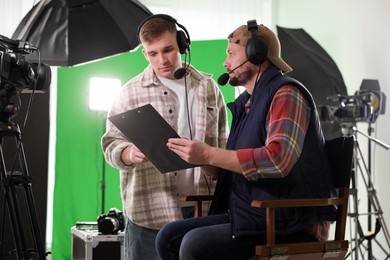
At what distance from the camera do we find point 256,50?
6.24 ft

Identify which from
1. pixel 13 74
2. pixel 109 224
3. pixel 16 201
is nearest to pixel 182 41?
pixel 13 74

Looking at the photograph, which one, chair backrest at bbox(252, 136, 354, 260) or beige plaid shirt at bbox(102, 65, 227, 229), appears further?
beige plaid shirt at bbox(102, 65, 227, 229)

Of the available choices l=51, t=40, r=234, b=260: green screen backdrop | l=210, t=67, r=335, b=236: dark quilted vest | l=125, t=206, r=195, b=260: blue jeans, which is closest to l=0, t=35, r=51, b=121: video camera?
l=125, t=206, r=195, b=260: blue jeans

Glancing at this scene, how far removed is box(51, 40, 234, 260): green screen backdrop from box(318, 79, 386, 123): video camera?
3.96 feet

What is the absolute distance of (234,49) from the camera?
2.02m

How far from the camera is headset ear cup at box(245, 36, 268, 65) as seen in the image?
1.90 meters

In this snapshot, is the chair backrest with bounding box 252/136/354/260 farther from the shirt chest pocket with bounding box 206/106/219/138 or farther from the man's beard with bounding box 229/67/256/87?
the shirt chest pocket with bounding box 206/106/219/138

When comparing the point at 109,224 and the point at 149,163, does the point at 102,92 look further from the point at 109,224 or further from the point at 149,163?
the point at 149,163

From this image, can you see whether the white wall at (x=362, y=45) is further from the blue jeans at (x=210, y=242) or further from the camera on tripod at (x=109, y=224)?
the blue jeans at (x=210, y=242)

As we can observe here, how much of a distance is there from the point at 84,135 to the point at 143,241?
286 centimetres

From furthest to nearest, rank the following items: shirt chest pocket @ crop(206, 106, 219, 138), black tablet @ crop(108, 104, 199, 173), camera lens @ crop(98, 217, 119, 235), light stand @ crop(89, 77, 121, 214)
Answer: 1. light stand @ crop(89, 77, 121, 214)
2. camera lens @ crop(98, 217, 119, 235)
3. shirt chest pocket @ crop(206, 106, 219, 138)
4. black tablet @ crop(108, 104, 199, 173)

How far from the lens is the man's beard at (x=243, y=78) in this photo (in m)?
2.00

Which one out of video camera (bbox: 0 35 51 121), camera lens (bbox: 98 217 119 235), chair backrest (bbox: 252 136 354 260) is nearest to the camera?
chair backrest (bbox: 252 136 354 260)

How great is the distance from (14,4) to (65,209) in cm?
188
